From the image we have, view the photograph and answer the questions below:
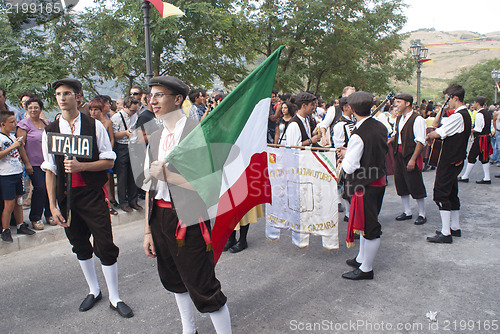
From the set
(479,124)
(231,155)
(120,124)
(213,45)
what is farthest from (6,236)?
(479,124)

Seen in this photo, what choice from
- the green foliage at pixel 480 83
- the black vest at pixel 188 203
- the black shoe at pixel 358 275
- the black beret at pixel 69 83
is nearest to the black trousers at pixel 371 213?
the black shoe at pixel 358 275

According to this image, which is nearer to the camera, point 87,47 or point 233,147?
point 233,147

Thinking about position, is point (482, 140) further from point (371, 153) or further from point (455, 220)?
point (371, 153)

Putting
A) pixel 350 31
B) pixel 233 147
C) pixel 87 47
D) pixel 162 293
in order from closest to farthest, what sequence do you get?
pixel 233 147, pixel 162 293, pixel 87 47, pixel 350 31

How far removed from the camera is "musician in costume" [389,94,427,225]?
20.7 ft

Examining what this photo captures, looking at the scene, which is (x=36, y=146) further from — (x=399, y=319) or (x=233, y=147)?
(x=399, y=319)

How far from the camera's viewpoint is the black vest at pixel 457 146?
5535 mm

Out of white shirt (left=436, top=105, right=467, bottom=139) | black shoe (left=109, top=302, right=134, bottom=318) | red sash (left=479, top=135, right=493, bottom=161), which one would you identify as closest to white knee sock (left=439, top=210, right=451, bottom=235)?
white shirt (left=436, top=105, right=467, bottom=139)

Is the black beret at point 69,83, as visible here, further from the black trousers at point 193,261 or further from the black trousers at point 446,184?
the black trousers at point 446,184

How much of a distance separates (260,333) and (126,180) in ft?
15.1

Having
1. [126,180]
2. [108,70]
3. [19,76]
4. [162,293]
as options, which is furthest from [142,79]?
[162,293]

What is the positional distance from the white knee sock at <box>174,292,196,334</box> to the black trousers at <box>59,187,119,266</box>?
98 cm

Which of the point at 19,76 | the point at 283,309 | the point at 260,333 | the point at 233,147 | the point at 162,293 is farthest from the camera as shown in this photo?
the point at 19,76

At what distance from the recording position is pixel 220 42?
1365cm
